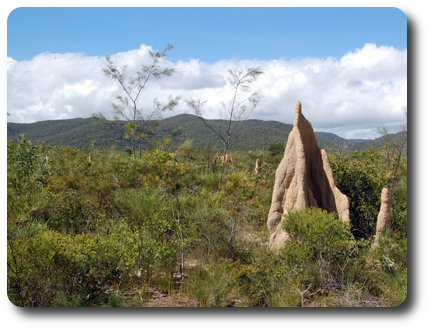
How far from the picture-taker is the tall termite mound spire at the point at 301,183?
235 inches

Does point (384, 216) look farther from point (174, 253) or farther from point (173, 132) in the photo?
point (173, 132)

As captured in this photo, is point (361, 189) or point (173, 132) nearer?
point (361, 189)

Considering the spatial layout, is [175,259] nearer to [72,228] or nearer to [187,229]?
[187,229]

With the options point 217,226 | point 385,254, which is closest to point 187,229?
point 217,226

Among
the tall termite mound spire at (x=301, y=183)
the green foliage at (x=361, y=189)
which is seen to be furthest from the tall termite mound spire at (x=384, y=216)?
the green foliage at (x=361, y=189)

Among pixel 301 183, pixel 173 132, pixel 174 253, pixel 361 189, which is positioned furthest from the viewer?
pixel 173 132

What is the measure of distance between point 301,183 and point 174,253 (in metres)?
2.09

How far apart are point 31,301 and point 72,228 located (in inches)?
73.5

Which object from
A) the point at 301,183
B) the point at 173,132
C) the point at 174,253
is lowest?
the point at 174,253

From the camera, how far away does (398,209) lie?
6.65 m

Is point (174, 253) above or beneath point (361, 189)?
beneath

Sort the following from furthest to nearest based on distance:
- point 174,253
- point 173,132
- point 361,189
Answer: point 173,132 → point 361,189 → point 174,253

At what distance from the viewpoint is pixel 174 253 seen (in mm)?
5566

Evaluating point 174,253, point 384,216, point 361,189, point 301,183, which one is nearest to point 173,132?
point 361,189
